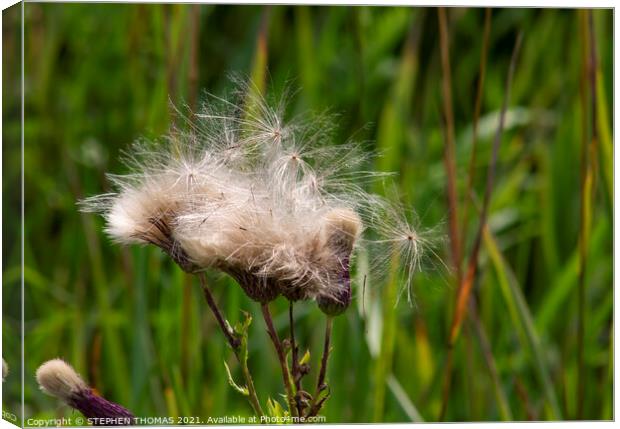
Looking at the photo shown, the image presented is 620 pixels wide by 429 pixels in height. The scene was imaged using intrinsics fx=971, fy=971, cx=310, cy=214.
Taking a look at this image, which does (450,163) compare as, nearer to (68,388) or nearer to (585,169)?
(585,169)

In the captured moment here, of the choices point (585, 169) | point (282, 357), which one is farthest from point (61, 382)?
point (585, 169)

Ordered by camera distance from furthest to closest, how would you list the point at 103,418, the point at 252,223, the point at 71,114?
the point at 71,114 → the point at 103,418 → the point at 252,223

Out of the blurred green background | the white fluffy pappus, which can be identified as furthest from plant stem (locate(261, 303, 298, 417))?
the blurred green background

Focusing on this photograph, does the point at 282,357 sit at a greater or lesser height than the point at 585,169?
lesser

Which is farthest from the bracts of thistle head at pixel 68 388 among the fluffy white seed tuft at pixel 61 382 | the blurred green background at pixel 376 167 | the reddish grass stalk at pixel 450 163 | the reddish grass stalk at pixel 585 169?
the reddish grass stalk at pixel 585 169

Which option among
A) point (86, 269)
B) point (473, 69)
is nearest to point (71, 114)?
point (86, 269)

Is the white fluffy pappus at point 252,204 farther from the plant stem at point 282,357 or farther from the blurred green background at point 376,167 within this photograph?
the blurred green background at point 376,167

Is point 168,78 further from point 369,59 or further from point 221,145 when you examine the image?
point 221,145
